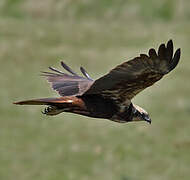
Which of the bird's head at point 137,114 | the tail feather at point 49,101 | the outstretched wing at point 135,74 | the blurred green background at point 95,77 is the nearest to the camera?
the tail feather at point 49,101

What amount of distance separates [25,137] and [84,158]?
1.71 metres

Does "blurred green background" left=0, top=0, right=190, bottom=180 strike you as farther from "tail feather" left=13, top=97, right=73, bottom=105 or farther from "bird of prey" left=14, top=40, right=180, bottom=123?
"tail feather" left=13, top=97, right=73, bottom=105

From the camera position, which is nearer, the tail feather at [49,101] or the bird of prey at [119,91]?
the tail feather at [49,101]

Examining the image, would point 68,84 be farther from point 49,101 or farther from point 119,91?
point 49,101

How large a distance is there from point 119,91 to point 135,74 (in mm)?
303

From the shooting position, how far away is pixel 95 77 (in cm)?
2119

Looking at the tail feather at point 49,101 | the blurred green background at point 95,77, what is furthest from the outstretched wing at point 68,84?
the blurred green background at point 95,77

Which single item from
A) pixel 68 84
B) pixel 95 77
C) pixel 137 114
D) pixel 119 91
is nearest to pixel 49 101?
pixel 119 91

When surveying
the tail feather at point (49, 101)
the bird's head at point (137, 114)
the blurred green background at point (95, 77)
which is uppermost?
the tail feather at point (49, 101)

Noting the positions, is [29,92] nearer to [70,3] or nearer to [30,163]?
[30,163]

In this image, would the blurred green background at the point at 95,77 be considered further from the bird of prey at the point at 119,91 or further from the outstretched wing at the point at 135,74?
the outstretched wing at the point at 135,74

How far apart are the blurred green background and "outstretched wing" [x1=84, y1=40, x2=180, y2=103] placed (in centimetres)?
870

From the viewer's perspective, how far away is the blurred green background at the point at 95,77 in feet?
51.9

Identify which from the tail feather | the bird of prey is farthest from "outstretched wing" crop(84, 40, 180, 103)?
the tail feather
